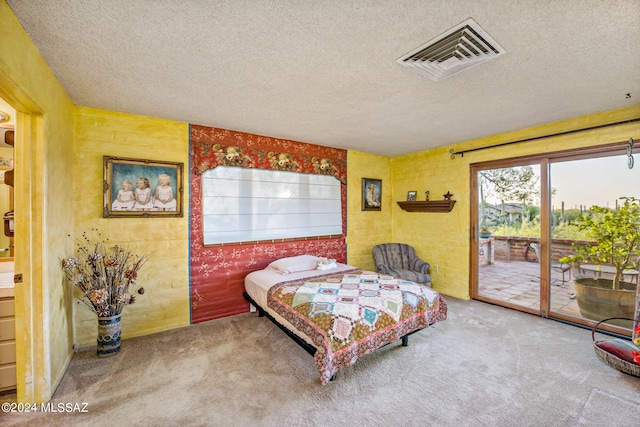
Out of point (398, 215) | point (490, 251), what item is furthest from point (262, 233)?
point (490, 251)

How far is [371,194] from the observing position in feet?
16.8

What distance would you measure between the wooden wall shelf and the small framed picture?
44 centimetres

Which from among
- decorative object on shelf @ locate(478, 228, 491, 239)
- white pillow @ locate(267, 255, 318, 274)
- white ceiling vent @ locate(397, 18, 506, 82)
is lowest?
white pillow @ locate(267, 255, 318, 274)

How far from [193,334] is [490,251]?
434 centimetres

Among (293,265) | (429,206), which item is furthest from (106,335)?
(429,206)

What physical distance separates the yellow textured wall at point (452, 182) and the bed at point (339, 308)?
160 cm

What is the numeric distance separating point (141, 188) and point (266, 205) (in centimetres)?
154

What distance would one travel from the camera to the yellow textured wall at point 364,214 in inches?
191

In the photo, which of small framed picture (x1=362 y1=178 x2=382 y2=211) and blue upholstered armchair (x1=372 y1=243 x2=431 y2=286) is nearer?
blue upholstered armchair (x1=372 y1=243 x2=431 y2=286)

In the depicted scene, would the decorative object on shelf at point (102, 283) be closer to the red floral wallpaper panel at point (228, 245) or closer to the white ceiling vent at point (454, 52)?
the red floral wallpaper panel at point (228, 245)

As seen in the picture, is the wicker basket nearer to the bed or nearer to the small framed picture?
the bed

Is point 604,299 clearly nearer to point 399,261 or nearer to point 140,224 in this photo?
point 399,261

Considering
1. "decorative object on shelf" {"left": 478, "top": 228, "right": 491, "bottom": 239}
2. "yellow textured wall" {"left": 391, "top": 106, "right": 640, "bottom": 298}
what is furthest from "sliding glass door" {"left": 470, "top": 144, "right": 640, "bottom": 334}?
"yellow textured wall" {"left": 391, "top": 106, "right": 640, "bottom": 298}

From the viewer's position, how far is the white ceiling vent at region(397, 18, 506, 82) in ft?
5.42
